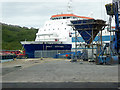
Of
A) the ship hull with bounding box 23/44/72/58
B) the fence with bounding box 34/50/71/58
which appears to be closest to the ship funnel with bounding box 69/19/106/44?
the fence with bounding box 34/50/71/58

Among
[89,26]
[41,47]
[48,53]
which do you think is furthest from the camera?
[41,47]

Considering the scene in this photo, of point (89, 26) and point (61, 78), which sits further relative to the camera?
point (89, 26)

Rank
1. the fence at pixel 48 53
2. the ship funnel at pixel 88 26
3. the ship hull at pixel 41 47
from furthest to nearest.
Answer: the ship hull at pixel 41 47 → the fence at pixel 48 53 → the ship funnel at pixel 88 26

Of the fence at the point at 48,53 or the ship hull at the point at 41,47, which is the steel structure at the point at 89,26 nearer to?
the fence at the point at 48,53

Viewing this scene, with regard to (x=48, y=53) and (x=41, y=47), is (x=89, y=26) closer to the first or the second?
(x=48, y=53)

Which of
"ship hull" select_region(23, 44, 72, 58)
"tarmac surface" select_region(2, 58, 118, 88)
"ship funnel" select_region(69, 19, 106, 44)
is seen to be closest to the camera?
"tarmac surface" select_region(2, 58, 118, 88)

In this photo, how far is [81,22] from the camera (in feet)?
104

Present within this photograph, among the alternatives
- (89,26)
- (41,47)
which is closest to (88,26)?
(89,26)

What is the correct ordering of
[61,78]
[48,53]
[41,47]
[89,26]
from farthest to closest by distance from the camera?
[41,47]
[48,53]
[89,26]
[61,78]

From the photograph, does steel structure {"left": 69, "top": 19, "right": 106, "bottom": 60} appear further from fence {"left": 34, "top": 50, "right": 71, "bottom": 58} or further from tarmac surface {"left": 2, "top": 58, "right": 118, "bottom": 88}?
tarmac surface {"left": 2, "top": 58, "right": 118, "bottom": 88}

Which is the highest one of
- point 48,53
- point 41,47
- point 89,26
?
point 89,26

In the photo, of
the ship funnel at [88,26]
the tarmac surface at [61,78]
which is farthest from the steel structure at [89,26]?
the tarmac surface at [61,78]

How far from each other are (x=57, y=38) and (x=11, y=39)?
171ft

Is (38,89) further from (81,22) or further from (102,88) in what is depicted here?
(81,22)
